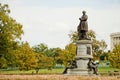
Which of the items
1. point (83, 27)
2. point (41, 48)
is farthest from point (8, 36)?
point (41, 48)

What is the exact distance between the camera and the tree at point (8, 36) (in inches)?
2281

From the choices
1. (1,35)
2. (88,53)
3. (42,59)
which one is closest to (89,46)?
(88,53)

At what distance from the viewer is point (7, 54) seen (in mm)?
58969

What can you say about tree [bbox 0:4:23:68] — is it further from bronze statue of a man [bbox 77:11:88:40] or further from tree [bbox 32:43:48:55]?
tree [bbox 32:43:48:55]

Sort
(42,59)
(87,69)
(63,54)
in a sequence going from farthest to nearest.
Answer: (42,59) → (63,54) → (87,69)

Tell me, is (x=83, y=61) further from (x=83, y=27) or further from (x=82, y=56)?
(x=83, y=27)

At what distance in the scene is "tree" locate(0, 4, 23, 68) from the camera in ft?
190

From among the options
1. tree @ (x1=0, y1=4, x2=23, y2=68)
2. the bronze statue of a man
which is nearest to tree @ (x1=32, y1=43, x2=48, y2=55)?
tree @ (x1=0, y1=4, x2=23, y2=68)

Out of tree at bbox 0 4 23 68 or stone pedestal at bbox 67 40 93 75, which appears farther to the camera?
tree at bbox 0 4 23 68

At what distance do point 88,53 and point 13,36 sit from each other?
774 inches

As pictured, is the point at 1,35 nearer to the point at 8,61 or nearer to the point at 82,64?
the point at 8,61

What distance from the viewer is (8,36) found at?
5750 centimetres

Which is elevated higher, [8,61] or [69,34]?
[69,34]

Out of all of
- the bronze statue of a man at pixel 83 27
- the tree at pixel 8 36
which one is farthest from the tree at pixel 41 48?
the bronze statue of a man at pixel 83 27
